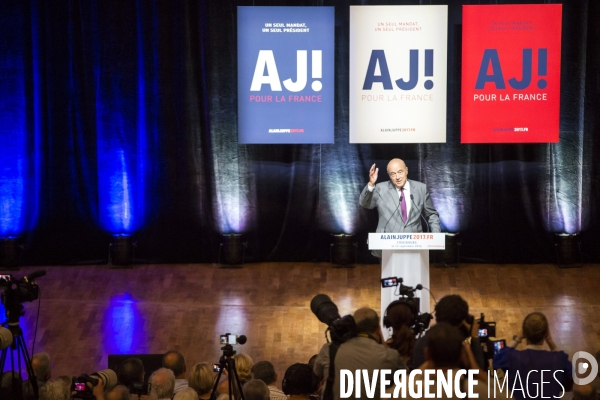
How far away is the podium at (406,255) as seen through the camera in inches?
227

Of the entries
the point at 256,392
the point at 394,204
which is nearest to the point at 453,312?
the point at 256,392

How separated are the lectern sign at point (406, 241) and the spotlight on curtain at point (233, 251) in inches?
114

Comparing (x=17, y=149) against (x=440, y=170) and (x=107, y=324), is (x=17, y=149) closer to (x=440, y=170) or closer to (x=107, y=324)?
(x=107, y=324)

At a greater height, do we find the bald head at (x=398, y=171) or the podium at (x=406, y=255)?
the bald head at (x=398, y=171)

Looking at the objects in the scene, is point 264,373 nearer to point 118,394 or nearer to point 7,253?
point 118,394

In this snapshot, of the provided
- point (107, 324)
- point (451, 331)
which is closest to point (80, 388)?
point (451, 331)

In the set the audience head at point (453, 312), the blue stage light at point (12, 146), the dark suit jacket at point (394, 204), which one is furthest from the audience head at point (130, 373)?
the blue stage light at point (12, 146)

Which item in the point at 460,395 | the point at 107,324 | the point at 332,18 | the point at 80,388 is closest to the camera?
the point at 460,395

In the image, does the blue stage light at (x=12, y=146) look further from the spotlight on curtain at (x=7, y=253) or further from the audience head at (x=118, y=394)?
the audience head at (x=118, y=394)

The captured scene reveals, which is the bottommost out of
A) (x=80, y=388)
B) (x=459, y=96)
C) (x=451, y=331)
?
(x=80, y=388)

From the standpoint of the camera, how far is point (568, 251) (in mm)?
8359

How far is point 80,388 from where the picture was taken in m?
3.80

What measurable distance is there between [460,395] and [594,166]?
19.6ft

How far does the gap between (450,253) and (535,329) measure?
4.70m
